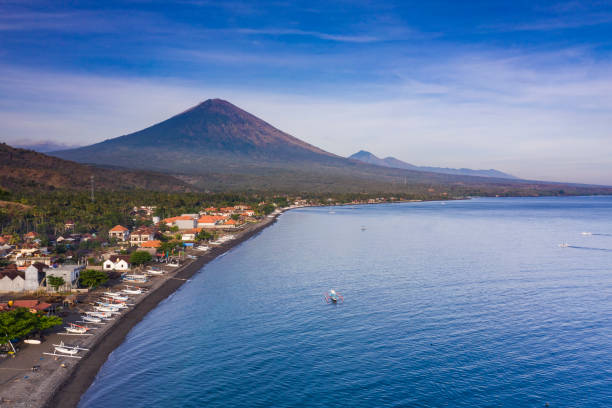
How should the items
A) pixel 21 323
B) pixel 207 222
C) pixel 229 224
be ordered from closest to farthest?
1. pixel 21 323
2. pixel 207 222
3. pixel 229 224

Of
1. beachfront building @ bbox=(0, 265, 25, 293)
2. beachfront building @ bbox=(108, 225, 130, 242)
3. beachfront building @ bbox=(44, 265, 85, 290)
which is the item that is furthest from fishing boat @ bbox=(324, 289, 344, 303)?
beachfront building @ bbox=(108, 225, 130, 242)

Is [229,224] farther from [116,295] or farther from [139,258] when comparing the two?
[116,295]

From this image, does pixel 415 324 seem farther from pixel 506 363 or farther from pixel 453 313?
pixel 506 363

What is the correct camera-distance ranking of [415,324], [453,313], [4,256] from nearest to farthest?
[415,324]
[453,313]
[4,256]

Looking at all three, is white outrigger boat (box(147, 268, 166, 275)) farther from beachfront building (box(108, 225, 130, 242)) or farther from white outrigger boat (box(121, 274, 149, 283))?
beachfront building (box(108, 225, 130, 242))

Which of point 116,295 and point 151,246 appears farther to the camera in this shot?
point 151,246

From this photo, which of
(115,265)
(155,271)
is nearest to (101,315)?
(115,265)

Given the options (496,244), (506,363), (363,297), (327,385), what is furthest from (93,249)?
(496,244)
